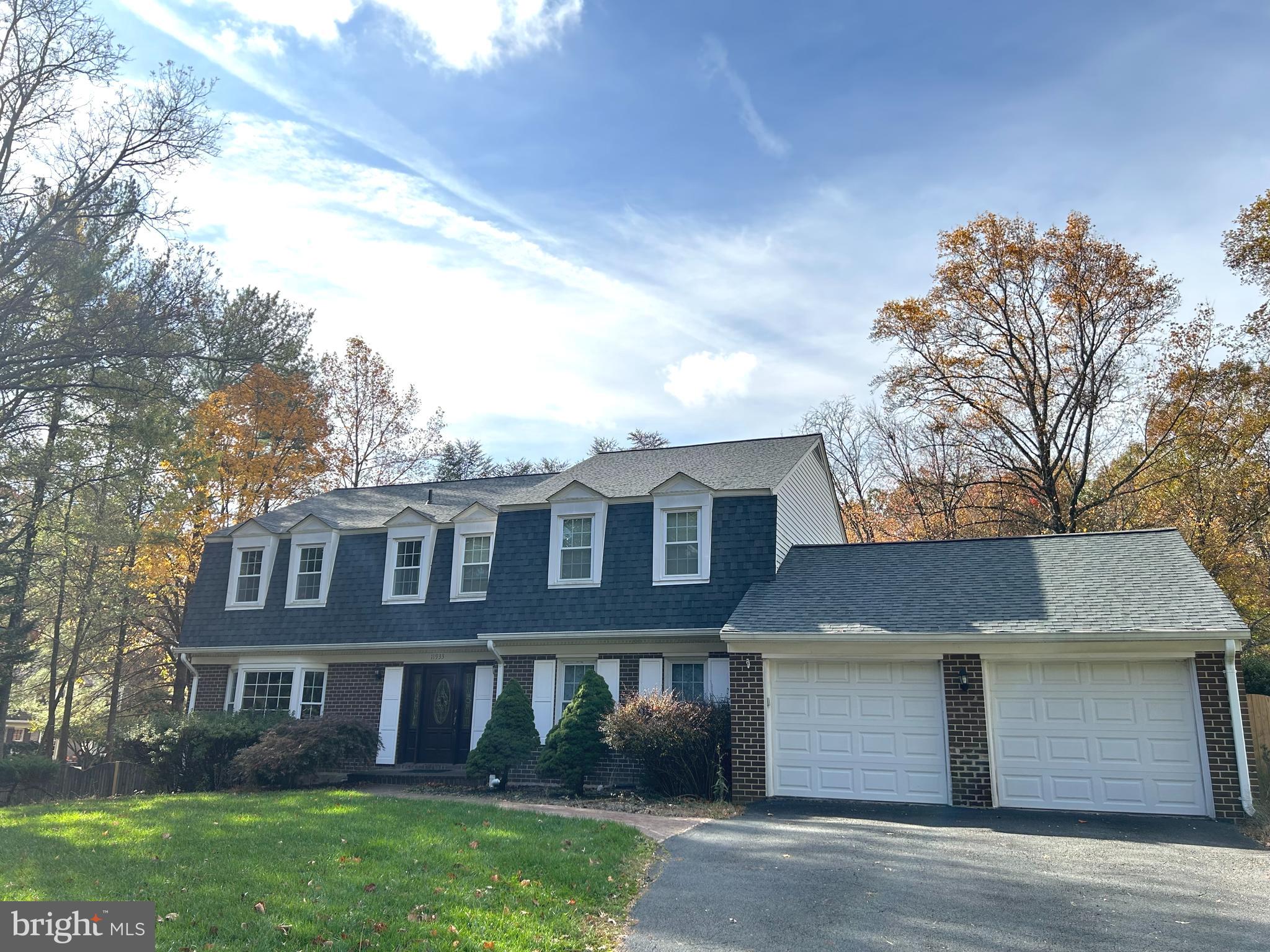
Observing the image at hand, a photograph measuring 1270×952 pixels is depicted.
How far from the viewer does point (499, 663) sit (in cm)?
1691

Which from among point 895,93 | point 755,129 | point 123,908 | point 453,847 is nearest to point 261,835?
point 453,847

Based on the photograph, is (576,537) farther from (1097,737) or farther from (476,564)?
(1097,737)

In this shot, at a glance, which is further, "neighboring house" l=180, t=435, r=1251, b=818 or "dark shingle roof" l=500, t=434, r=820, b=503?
"dark shingle roof" l=500, t=434, r=820, b=503

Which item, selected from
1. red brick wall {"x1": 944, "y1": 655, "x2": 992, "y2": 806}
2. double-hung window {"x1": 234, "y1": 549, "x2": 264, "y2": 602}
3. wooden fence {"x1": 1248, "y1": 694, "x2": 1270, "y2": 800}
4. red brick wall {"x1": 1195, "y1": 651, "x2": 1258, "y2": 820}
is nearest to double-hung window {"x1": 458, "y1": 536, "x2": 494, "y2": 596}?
double-hung window {"x1": 234, "y1": 549, "x2": 264, "y2": 602}

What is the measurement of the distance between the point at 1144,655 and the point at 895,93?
8.76 meters

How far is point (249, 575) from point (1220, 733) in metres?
18.6

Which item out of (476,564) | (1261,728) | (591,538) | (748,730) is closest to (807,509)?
(591,538)

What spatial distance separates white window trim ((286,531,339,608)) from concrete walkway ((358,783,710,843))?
17.5 feet

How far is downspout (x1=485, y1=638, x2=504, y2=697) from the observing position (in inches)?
654

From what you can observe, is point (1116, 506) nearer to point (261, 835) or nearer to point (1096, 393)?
point (1096, 393)

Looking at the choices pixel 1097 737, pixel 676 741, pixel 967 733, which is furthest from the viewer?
pixel 676 741

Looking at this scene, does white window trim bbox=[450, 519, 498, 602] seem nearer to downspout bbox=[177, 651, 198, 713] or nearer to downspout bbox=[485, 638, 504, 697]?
downspout bbox=[485, 638, 504, 697]

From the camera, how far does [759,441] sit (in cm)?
1980

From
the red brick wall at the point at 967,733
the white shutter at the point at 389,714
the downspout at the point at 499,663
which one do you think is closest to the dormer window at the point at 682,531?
the downspout at the point at 499,663
